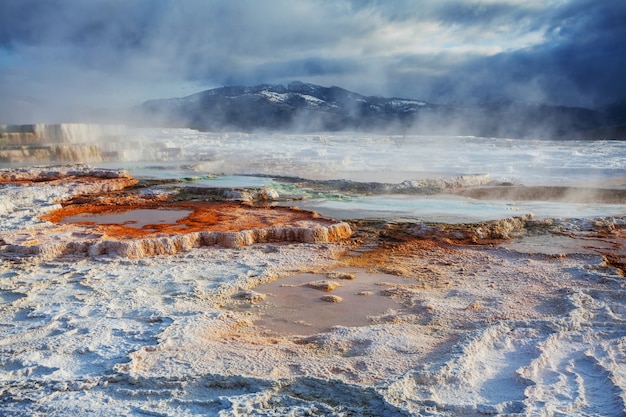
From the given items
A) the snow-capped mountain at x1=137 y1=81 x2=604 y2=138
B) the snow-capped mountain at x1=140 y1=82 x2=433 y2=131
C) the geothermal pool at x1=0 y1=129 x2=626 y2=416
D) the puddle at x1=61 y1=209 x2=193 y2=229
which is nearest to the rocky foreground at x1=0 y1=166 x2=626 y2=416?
the geothermal pool at x1=0 y1=129 x2=626 y2=416

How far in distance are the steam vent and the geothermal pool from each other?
26 millimetres

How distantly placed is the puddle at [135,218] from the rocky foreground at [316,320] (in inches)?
13.2

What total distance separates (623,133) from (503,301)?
42269 millimetres

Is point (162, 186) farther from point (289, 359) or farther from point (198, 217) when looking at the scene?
point (289, 359)

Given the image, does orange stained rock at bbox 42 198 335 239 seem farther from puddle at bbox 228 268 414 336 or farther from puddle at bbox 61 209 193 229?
puddle at bbox 228 268 414 336

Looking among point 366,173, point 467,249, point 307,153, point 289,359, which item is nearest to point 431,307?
point 289,359

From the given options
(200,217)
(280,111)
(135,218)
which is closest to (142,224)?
(135,218)

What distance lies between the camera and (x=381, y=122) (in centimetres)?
5938

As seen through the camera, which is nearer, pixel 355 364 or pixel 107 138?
pixel 355 364

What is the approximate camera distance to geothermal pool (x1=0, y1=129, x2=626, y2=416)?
2285mm

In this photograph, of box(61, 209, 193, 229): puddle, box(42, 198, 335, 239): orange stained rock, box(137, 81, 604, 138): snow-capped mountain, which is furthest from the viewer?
box(137, 81, 604, 138): snow-capped mountain

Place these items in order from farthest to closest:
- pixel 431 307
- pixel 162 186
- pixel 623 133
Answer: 1. pixel 623 133
2. pixel 162 186
3. pixel 431 307

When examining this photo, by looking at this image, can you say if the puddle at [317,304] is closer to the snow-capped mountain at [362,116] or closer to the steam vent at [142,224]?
the steam vent at [142,224]

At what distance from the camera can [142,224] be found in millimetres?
5836
